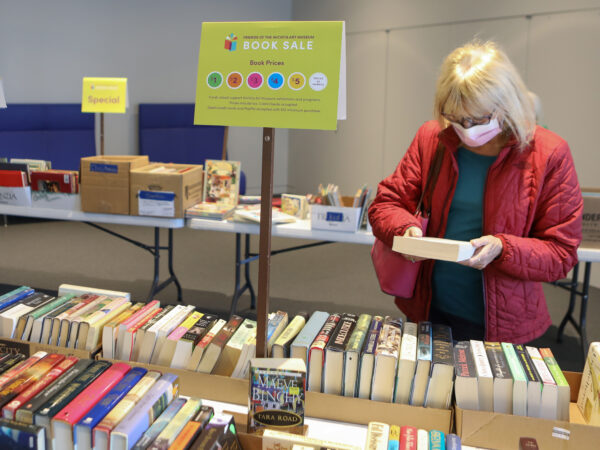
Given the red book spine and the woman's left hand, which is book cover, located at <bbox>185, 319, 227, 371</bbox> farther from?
the woman's left hand

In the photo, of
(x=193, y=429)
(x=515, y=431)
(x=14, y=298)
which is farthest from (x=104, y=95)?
(x=515, y=431)

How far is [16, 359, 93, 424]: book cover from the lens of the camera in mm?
1039

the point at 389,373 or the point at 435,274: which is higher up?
the point at 435,274

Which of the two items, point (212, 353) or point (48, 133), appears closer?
point (212, 353)

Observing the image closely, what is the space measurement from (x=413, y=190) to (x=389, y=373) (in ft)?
2.29

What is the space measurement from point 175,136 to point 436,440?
6.78 meters

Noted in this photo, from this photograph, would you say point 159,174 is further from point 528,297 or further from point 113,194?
point 528,297

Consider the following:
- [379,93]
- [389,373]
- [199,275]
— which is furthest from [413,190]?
[379,93]

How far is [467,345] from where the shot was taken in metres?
1.37

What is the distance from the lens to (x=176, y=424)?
1.08 metres

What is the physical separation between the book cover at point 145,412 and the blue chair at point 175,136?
20.8ft

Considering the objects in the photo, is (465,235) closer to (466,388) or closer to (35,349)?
(466,388)

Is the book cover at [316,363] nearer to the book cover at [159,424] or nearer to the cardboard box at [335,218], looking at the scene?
the book cover at [159,424]

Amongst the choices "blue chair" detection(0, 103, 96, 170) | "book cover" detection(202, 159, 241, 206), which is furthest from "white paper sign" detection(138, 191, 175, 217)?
"blue chair" detection(0, 103, 96, 170)
